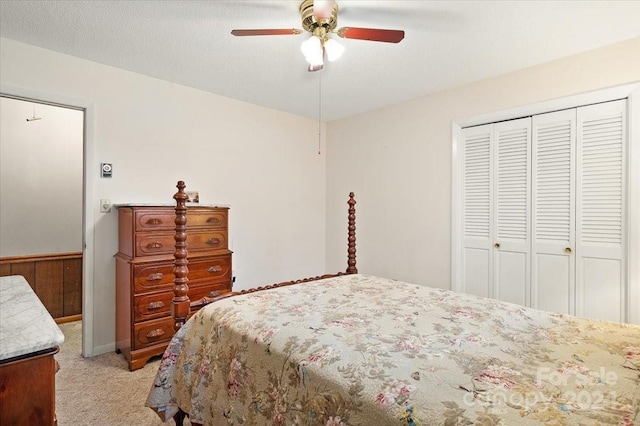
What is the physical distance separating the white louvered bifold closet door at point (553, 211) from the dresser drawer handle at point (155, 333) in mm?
3224

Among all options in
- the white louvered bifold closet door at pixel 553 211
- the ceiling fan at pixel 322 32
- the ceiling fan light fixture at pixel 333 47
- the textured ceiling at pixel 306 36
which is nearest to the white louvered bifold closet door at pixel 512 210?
the white louvered bifold closet door at pixel 553 211

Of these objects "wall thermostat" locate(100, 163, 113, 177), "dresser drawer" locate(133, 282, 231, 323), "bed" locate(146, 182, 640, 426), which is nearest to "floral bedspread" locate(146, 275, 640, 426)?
"bed" locate(146, 182, 640, 426)

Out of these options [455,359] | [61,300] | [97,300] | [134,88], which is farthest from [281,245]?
[455,359]

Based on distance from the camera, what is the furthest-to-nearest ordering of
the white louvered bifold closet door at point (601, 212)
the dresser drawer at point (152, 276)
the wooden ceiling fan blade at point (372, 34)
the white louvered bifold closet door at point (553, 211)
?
1. the white louvered bifold closet door at point (553, 211)
2. the dresser drawer at point (152, 276)
3. the white louvered bifold closet door at point (601, 212)
4. the wooden ceiling fan blade at point (372, 34)

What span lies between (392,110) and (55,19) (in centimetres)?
313

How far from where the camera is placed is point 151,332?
2.68 metres

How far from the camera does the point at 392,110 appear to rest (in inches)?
153

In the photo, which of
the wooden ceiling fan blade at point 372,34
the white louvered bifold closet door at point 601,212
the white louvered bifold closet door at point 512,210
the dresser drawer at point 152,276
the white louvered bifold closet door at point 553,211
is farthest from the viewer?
the white louvered bifold closet door at point 512,210

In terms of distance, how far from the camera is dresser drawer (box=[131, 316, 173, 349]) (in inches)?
103

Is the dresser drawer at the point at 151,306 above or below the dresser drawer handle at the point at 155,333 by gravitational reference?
above

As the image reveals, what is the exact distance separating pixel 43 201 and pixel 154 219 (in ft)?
7.29

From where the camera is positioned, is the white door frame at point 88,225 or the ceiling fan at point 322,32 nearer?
the ceiling fan at point 322,32

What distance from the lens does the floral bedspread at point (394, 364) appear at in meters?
0.85

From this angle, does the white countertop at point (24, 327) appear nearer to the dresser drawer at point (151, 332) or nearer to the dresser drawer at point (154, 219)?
the dresser drawer at point (154, 219)
